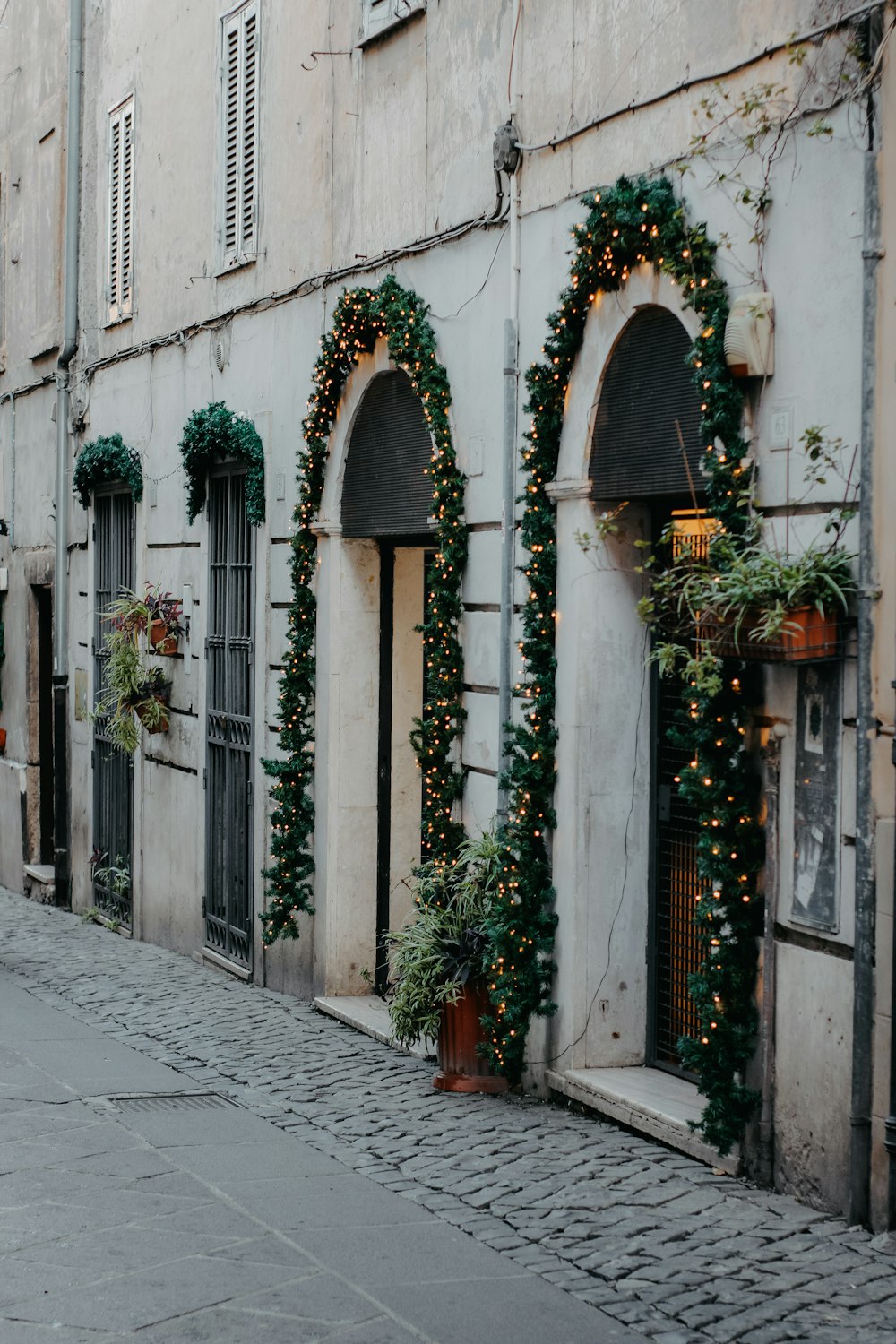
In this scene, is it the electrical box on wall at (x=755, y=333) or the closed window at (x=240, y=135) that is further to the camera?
the closed window at (x=240, y=135)

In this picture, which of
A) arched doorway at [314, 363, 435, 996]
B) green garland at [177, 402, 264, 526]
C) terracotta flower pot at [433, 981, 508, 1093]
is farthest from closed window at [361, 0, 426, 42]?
terracotta flower pot at [433, 981, 508, 1093]

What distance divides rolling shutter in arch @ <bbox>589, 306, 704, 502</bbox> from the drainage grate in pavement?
3.32 m

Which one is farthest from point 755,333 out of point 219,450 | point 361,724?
point 219,450

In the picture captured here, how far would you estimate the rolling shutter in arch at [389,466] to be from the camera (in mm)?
9750

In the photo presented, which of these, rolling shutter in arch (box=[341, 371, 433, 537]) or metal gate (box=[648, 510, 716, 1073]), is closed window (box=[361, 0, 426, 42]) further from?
metal gate (box=[648, 510, 716, 1073])

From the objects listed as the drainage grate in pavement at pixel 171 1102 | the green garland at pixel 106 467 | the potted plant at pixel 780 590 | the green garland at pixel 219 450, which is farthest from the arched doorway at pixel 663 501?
the green garland at pixel 106 467

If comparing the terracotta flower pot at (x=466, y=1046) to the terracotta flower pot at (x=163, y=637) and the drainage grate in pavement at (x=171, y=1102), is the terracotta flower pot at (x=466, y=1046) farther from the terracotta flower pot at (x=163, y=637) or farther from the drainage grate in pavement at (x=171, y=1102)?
the terracotta flower pot at (x=163, y=637)

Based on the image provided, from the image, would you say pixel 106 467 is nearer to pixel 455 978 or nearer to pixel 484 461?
pixel 484 461

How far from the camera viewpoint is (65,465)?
52.1 ft

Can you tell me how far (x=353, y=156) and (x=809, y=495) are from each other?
5004 mm

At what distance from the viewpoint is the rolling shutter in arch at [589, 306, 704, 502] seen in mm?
7297

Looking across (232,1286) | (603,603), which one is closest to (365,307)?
(603,603)

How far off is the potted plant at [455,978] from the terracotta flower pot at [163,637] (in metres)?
5.18

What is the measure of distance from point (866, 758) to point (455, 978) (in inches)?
113
